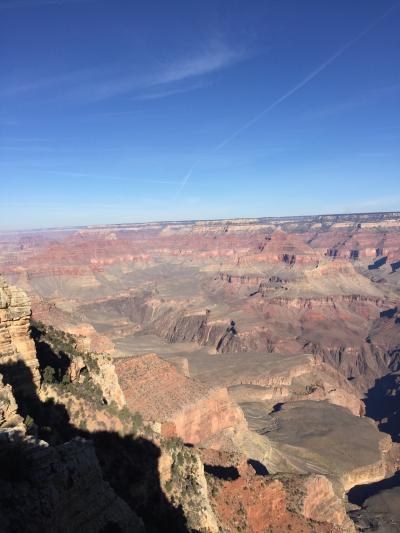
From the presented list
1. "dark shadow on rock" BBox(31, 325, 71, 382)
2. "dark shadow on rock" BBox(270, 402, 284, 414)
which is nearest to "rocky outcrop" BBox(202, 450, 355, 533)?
"dark shadow on rock" BBox(31, 325, 71, 382)

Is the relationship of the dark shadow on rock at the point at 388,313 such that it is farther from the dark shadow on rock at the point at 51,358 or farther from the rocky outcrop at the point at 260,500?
the dark shadow on rock at the point at 51,358

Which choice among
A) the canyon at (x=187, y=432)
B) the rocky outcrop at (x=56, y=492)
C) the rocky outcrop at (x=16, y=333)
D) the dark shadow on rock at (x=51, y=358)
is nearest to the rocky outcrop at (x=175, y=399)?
the canyon at (x=187, y=432)

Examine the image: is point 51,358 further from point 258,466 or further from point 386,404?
point 386,404

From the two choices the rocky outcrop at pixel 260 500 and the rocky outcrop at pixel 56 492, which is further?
the rocky outcrop at pixel 260 500

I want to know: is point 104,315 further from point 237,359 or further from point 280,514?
point 280,514

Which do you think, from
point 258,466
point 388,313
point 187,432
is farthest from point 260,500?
point 388,313

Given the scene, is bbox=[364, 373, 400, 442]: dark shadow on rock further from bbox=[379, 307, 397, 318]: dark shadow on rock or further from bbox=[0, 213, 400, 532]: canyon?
bbox=[379, 307, 397, 318]: dark shadow on rock
